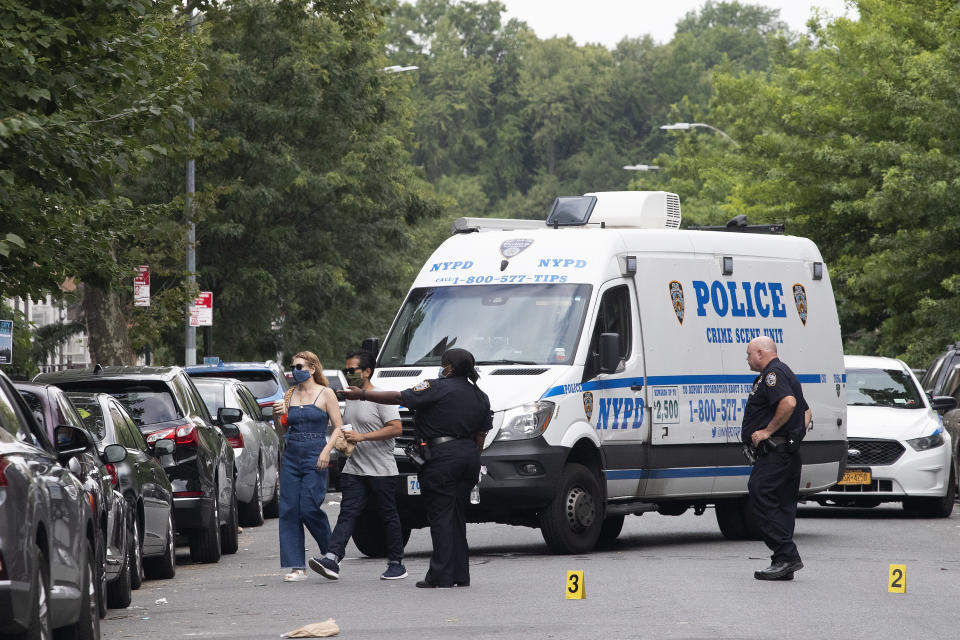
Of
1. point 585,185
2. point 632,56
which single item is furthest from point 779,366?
point 632,56

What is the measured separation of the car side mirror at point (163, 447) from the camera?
14797 mm

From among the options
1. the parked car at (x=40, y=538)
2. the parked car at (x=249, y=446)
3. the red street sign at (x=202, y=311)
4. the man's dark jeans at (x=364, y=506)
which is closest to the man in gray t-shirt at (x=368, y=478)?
the man's dark jeans at (x=364, y=506)

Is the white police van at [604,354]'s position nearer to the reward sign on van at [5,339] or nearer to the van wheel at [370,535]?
the van wheel at [370,535]

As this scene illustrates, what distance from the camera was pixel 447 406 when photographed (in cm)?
1306

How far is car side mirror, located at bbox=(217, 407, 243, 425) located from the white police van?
226 cm

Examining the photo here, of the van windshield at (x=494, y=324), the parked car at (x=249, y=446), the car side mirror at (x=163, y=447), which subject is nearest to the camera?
the car side mirror at (x=163, y=447)

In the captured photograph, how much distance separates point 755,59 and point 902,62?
3858 inches

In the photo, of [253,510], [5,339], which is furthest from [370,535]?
[5,339]

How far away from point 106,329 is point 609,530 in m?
15.0

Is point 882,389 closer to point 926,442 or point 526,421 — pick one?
point 926,442

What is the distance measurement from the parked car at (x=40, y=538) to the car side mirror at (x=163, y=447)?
478cm

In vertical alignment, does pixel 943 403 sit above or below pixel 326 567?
above

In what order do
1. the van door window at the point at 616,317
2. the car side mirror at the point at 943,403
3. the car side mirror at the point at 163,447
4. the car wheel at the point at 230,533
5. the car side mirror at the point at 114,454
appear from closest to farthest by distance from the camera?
the car side mirror at the point at 114,454 → the car side mirror at the point at 163,447 → the van door window at the point at 616,317 → the car wheel at the point at 230,533 → the car side mirror at the point at 943,403

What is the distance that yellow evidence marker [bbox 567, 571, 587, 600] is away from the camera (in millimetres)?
11906
